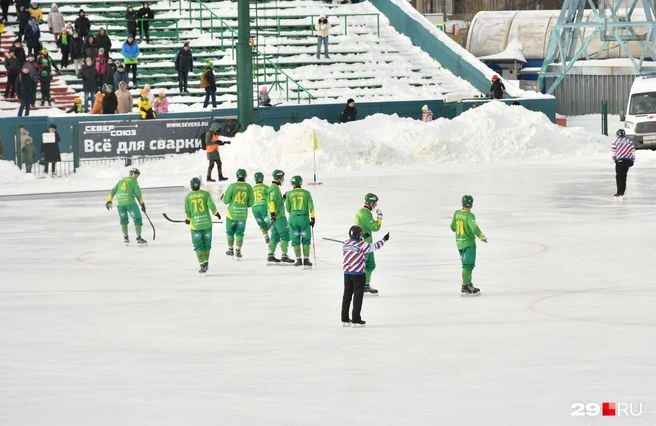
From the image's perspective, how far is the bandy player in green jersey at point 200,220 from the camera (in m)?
17.4

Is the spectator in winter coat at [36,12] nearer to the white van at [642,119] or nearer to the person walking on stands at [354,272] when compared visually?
the white van at [642,119]

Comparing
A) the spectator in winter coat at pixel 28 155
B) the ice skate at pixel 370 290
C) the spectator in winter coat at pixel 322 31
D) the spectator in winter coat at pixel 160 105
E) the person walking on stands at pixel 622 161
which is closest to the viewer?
the ice skate at pixel 370 290

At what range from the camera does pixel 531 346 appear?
12.4 meters

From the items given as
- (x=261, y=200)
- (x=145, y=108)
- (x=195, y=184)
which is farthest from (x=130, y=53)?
(x=195, y=184)

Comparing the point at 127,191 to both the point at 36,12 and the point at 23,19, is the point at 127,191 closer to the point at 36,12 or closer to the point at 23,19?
the point at 23,19

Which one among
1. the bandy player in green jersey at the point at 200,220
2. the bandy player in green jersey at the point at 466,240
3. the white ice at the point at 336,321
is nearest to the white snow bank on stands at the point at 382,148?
the white ice at the point at 336,321

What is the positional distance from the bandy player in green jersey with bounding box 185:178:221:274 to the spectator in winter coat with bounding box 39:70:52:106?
65.3 feet

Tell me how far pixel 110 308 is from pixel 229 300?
4.73ft

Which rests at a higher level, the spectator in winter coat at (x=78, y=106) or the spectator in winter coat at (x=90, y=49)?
the spectator in winter coat at (x=90, y=49)

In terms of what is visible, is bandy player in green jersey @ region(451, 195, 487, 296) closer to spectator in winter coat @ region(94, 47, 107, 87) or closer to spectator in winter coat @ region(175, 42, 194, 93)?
spectator in winter coat @ region(94, 47, 107, 87)

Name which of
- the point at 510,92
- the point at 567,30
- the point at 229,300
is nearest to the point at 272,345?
the point at 229,300

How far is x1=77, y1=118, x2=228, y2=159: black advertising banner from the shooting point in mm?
33469

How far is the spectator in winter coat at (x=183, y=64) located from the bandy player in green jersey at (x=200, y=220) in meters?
21.8

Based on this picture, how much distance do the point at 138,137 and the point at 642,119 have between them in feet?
48.5
